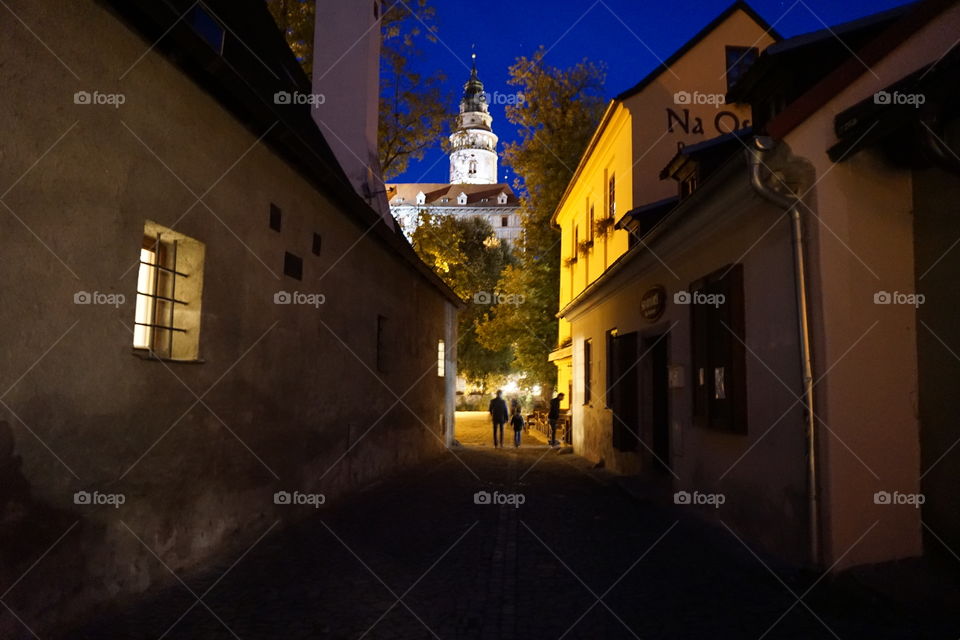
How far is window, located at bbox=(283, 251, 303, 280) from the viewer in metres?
7.99

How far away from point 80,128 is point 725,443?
674 cm

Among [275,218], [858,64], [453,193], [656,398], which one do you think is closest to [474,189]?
[453,193]

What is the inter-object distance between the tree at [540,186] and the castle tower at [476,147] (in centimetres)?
6423

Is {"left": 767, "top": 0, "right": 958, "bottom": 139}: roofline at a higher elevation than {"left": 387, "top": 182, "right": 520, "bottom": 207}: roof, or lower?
lower

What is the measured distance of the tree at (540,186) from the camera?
24922 mm

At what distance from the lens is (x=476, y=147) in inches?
3743

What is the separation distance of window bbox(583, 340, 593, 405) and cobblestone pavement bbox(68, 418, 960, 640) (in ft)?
25.1

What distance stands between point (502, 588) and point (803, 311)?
3373mm

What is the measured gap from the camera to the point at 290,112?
1050cm

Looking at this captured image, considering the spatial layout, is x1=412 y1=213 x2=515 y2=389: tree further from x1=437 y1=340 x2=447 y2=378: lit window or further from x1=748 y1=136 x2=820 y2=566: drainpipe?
x1=748 y1=136 x2=820 y2=566: drainpipe

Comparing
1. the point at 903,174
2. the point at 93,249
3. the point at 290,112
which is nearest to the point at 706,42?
the point at 290,112

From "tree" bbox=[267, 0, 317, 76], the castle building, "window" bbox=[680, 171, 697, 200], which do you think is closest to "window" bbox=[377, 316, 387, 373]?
"window" bbox=[680, 171, 697, 200]

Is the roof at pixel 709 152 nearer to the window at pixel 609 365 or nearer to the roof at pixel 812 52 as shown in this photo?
the roof at pixel 812 52

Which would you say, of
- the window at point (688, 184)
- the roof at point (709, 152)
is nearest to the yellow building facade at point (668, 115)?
the window at point (688, 184)
